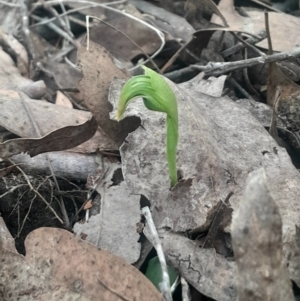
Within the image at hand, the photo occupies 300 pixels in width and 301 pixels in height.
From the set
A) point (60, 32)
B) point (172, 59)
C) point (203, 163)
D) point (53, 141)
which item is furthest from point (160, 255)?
point (60, 32)

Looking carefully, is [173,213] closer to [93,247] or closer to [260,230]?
[93,247]

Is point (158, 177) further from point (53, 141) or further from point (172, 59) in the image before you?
point (172, 59)

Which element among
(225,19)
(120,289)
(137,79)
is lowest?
(120,289)

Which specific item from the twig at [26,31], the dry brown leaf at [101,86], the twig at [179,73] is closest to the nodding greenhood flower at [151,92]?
the dry brown leaf at [101,86]

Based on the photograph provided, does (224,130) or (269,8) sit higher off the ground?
(269,8)

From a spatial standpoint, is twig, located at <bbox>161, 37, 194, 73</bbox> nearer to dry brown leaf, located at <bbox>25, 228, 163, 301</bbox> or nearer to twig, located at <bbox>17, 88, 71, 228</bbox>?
twig, located at <bbox>17, 88, 71, 228</bbox>

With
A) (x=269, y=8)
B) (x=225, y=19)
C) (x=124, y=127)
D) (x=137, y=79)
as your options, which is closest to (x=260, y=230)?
(x=137, y=79)

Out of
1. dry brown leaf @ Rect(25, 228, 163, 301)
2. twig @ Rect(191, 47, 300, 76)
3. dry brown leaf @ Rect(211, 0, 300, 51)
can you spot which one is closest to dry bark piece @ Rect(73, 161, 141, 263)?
dry brown leaf @ Rect(25, 228, 163, 301)
